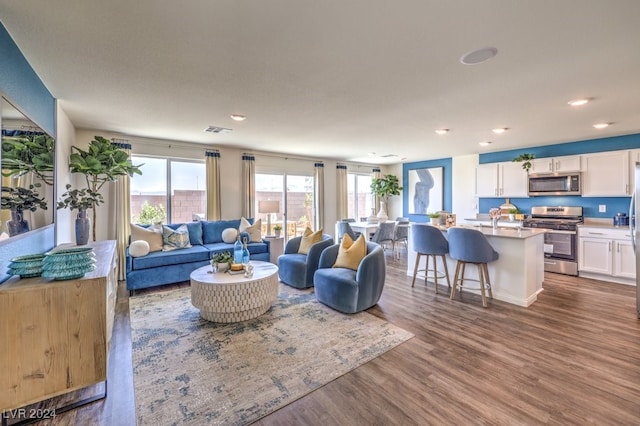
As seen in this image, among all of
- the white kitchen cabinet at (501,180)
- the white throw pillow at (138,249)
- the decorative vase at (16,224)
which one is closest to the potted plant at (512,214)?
the white kitchen cabinet at (501,180)

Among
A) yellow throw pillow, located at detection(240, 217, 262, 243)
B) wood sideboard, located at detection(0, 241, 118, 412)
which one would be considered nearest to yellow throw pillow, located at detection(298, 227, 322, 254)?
yellow throw pillow, located at detection(240, 217, 262, 243)

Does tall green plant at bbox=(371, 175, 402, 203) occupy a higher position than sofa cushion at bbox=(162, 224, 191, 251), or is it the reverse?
tall green plant at bbox=(371, 175, 402, 203)

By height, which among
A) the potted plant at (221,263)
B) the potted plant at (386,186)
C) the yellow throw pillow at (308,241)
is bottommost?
the potted plant at (221,263)

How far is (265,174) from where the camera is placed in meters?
6.81

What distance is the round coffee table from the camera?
3043 mm

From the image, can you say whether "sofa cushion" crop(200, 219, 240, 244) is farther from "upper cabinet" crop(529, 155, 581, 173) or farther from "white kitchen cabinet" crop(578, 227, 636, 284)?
"white kitchen cabinet" crop(578, 227, 636, 284)

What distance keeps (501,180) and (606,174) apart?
163 cm

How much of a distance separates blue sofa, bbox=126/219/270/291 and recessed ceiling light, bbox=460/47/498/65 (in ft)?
13.9

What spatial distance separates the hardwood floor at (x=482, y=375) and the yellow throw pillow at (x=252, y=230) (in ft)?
7.93

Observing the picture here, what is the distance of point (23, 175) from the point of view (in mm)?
2238

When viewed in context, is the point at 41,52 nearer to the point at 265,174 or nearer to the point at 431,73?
the point at 431,73

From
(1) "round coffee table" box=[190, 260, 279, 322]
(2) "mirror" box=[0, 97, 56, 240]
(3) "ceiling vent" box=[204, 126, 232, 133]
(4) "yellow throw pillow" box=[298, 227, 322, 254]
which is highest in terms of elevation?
(3) "ceiling vent" box=[204, 126, 232, 133]

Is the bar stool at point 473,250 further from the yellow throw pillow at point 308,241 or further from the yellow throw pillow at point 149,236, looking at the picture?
the yellow throw pillow at point 149,236

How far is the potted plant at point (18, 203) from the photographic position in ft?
6.47
